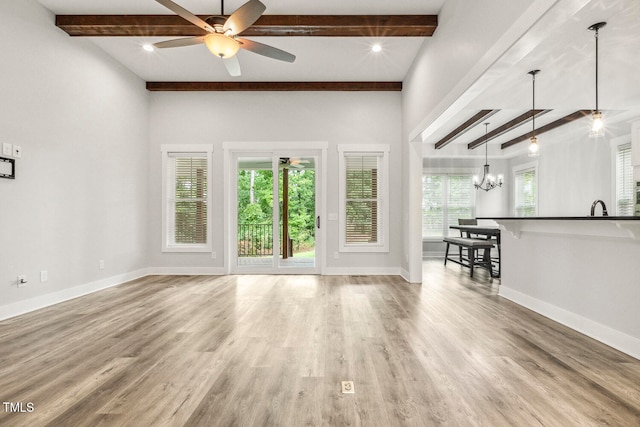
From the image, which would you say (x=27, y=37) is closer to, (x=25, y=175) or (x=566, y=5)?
(x=25, y=175)

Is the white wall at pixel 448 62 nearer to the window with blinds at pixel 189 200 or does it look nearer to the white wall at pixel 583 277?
the white wall at pixel 583 277

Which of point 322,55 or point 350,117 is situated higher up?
point 322,55

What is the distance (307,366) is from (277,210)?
3839 millimetres

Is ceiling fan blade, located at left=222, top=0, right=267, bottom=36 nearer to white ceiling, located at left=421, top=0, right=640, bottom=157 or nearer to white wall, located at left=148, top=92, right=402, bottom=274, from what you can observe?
white ceiling, located at left=421, top=0, right=640, bottom=157

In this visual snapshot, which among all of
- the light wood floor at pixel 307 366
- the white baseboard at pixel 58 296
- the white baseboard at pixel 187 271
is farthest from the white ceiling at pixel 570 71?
the white baseboard at pixel 58 296

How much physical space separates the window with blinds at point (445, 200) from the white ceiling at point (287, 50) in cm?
405

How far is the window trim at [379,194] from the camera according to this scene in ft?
18.8

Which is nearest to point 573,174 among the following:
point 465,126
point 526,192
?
point 526,192

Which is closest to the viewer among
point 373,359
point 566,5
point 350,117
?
point 566,5

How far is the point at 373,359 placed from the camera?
90.5 inches

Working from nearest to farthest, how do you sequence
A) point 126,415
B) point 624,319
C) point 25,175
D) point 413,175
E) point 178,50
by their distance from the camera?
point 126,415, point 624,319, point 25,175, point 178,50, point 413,175

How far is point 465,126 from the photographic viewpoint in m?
6.62

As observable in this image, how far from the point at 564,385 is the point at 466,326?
1.07 meters

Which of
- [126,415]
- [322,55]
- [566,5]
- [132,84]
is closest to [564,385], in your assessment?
[566,5]
